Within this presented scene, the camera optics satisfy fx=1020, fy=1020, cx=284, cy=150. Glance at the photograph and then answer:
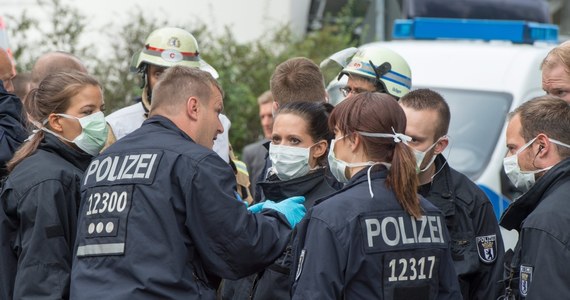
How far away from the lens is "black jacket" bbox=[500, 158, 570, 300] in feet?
13.5

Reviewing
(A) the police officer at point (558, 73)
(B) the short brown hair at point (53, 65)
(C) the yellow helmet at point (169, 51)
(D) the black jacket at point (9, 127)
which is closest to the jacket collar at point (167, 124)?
(D) the black jacket at point (9, 127)

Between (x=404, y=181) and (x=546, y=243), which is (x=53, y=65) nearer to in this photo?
(x=404, y=181)

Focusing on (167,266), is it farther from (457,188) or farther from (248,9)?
(248,9)

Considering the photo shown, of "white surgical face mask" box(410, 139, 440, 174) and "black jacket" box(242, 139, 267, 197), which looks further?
"black jacket" box(242, 139, 267, 197)

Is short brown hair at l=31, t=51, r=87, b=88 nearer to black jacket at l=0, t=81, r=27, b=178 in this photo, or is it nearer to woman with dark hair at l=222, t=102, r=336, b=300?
black jacket at l=0, t=81, r=27, b=178

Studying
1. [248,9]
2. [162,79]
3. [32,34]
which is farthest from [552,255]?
[248,9]

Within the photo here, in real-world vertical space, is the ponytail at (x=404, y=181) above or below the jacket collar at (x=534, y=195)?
above

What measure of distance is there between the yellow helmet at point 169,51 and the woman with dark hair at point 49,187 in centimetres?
95

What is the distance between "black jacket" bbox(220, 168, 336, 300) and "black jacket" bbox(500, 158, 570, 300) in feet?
3.26

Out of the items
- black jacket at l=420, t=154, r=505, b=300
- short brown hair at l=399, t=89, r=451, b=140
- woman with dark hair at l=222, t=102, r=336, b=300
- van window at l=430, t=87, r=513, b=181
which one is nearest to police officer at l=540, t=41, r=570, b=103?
short brown hair at l=399, t=89, r=451, b=140

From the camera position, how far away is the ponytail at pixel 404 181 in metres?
4.16

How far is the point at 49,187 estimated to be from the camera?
4797mm

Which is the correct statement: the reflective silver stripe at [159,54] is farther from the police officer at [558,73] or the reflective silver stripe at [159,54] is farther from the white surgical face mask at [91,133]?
the police officer at [558,73]

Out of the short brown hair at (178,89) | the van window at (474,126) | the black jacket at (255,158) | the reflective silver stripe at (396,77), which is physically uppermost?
the short brown hair at (178,89)
